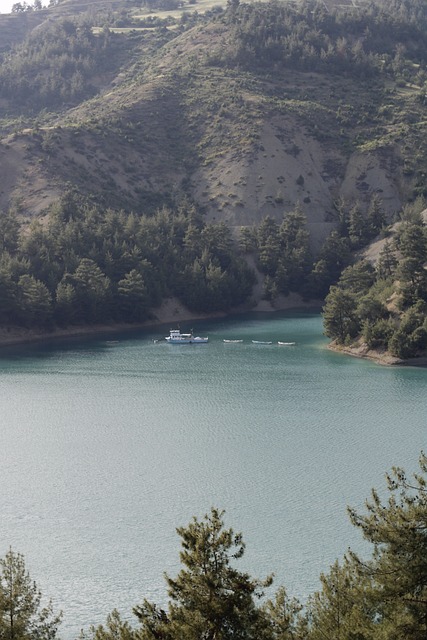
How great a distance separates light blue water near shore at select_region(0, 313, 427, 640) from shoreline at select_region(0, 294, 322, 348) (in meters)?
10.5

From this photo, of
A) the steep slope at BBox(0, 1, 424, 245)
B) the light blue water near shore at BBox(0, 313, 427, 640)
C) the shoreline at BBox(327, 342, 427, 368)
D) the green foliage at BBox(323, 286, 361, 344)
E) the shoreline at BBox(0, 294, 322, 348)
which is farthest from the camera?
the steep slope at BBox(0, 1, 424, 245)

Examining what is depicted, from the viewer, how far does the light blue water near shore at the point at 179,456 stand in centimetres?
5066

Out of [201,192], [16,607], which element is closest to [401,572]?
[16,607]

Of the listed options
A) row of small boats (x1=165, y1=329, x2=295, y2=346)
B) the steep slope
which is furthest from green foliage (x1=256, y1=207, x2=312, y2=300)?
row of small boats (x1=165, y1=329, x2=295, y2=346)

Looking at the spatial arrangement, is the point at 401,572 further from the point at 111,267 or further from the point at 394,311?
the point at 111,267

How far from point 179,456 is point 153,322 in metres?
73.1

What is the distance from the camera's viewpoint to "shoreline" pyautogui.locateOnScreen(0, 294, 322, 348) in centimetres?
12694

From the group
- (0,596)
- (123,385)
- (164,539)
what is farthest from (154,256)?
(0,596)

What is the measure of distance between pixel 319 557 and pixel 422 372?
53130mm

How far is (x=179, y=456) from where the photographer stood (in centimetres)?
7000

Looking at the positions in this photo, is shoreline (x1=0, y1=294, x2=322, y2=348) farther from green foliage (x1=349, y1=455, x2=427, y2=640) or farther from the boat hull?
green foliage (x1=349, y1=455, x2=427, y2=640)

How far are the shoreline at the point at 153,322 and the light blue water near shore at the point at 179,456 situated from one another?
34.4 ft

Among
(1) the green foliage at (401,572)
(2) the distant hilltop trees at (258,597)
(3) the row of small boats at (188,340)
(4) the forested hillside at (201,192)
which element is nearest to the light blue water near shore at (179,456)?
(3) the row of small boats at (188,340)

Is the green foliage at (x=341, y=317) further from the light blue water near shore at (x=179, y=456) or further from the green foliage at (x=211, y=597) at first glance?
the green foliage at (x=211, y=597)
